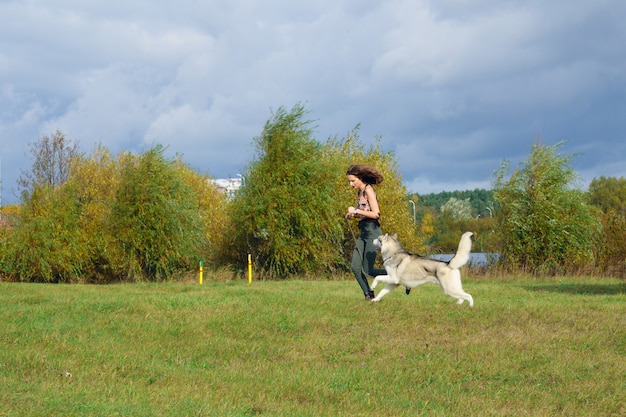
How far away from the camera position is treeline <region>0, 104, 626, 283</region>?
101ft

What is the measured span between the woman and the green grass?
0.80 meters

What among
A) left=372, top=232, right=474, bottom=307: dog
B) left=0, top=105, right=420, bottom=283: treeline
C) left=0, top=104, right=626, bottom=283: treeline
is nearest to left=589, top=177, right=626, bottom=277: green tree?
left=0, top=104, right=626, bottom=283: treeline

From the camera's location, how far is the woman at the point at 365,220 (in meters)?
12.1

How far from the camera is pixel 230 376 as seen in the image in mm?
8680

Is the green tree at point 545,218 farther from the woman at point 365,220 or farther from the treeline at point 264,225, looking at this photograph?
the woman at point 365,220

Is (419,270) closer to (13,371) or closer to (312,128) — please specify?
(13,371)

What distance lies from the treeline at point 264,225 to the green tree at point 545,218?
5 cm

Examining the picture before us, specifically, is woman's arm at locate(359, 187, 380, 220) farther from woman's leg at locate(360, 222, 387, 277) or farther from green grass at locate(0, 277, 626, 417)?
green grass at locate(0, 277, 626, 417)

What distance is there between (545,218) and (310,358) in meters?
23.4

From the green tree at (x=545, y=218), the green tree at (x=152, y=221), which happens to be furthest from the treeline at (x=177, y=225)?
the green tree at (x=545, y=218)

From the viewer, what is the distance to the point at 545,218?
101 feet

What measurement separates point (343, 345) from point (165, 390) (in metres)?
3.19

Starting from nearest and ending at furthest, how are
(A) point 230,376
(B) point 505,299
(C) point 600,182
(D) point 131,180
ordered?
(A) point 230,376
(B) point 505,299
(D) point 131,180
(C) point 600,182

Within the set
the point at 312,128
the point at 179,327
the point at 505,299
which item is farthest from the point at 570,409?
the point at 312,128
